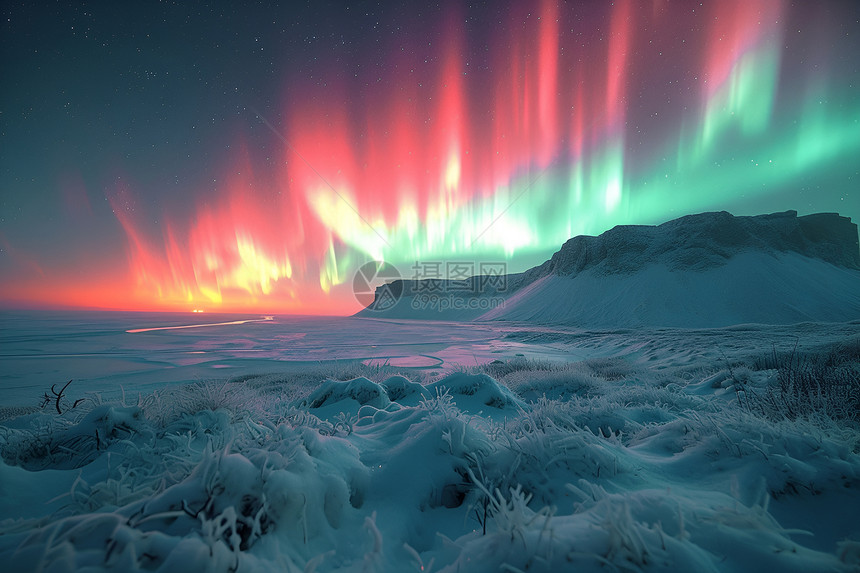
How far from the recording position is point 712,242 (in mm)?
57750

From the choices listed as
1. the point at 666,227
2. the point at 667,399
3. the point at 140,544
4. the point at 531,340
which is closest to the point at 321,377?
the point at 667,399

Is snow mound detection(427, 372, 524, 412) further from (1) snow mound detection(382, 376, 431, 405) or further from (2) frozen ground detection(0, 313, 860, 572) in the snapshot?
(2) frozen ground detection(0, 313, 860, 572)

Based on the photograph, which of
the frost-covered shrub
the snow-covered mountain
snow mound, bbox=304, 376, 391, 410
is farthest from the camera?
the snow-covered mountain

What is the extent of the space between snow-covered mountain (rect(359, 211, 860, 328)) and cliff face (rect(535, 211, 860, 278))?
0.53 feet

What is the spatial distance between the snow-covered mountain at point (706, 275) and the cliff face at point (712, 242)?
0.16 meters

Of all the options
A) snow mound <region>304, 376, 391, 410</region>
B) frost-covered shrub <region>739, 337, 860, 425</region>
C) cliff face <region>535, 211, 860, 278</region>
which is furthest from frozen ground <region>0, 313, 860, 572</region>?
cliff face <region>535, 211, 860, 278</region>

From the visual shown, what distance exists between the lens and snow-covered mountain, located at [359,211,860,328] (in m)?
44.8

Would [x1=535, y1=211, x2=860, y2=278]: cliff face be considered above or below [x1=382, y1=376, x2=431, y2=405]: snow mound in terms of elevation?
above

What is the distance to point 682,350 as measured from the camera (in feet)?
50.1

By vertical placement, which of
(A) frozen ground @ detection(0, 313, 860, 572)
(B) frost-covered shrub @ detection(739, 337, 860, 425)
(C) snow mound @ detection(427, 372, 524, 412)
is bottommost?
(C) snow mound @ detection(427, 372, 524, 412)

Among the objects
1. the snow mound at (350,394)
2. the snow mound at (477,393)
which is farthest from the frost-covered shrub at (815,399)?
the snow mound at (350,394)

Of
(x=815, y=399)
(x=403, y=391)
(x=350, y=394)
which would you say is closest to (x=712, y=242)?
(x=815, y=399)

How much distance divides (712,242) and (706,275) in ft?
31.4

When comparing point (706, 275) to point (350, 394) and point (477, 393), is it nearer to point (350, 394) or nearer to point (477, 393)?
point (477, 393)
